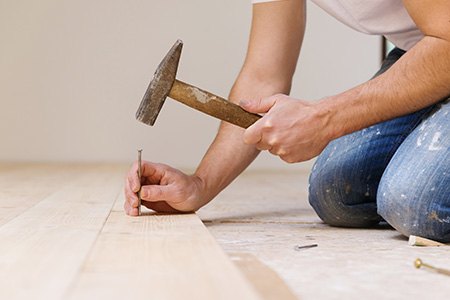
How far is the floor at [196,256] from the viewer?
129 cm

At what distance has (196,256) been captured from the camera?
5.07 feet

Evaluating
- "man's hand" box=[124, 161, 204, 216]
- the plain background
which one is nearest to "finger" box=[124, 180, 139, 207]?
"man's hand" box=[124, 161, 204, 216]

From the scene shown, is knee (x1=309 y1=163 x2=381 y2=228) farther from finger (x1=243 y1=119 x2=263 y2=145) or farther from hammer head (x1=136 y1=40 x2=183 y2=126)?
hammer head (x1=136 y1=40 x2=183 y2=126)

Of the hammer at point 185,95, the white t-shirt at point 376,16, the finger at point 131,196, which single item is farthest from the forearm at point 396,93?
the finger at point 131,196

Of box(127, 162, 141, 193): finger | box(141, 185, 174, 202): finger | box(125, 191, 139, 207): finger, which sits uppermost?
box(127, 162, 141, 193): finger

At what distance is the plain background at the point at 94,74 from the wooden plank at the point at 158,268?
402cm

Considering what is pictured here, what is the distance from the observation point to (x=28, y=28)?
5973mm

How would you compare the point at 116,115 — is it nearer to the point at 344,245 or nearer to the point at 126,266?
the point at 344,245

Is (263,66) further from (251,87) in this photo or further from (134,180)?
(134,180)

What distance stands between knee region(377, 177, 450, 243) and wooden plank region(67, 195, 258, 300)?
0.50 metres

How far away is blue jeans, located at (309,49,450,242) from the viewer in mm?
1976

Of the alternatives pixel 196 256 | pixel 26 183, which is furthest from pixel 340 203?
pixel 26 183

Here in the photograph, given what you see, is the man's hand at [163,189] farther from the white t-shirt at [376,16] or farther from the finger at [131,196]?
the white t-shirt at [376,16]

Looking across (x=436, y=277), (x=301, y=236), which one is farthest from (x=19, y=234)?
(x=436, y=277)
